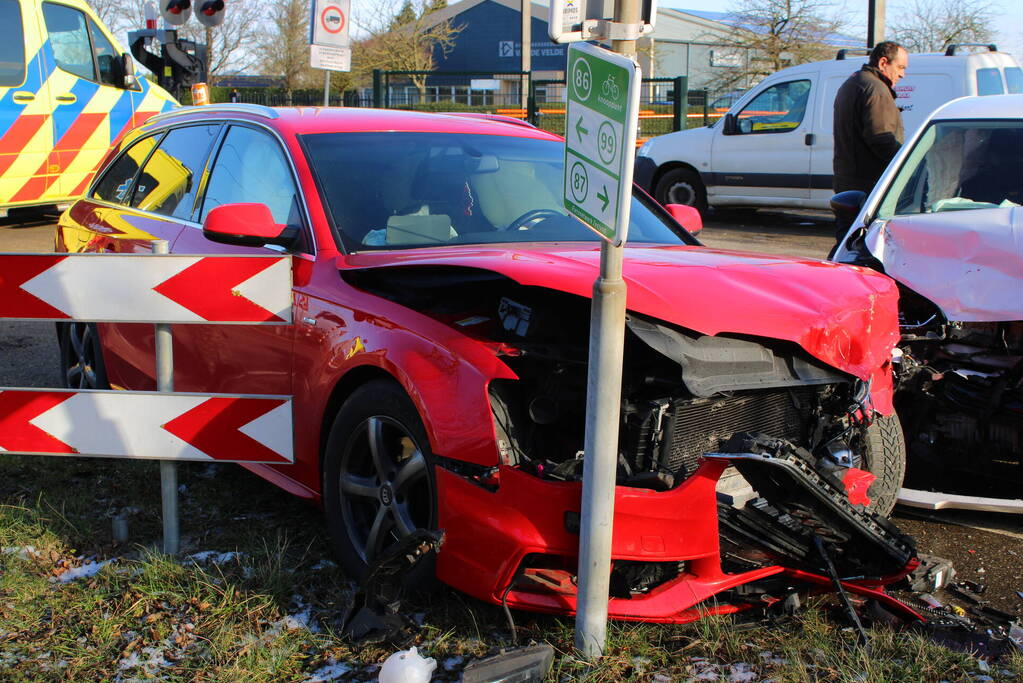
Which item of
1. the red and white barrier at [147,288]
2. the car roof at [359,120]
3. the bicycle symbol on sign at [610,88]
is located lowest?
the red and white barrier at [147,288]

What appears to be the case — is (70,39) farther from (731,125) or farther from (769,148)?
(769,148)

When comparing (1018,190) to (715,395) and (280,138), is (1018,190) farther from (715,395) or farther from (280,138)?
(280,138)

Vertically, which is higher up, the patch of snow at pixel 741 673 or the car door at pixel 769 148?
the car door at pixel 769 148

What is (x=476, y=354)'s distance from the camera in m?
2.91

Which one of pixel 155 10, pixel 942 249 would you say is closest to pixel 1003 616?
pixel 942 249

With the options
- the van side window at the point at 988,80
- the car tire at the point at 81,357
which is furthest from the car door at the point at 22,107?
the van side window at the point at 988,80

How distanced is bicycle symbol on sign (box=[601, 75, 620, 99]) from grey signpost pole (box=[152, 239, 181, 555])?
68.0 inches

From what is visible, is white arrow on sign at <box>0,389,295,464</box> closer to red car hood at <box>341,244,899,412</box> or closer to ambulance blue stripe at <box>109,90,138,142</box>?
A: red car hood at <box>341,244,899,412</box>

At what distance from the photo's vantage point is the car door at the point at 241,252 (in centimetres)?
375

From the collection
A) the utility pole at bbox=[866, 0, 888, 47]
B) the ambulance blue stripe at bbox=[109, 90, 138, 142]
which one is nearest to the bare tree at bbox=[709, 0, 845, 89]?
the utility pole at bbox=[866, 0, 888, 47]

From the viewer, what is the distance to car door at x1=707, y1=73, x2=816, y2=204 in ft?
43.0

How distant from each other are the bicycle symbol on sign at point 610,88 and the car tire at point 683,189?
1208cm

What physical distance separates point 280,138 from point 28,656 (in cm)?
207

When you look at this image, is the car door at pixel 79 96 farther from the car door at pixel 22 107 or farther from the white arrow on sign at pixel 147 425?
the white arrow on sign at pixel 147 425
